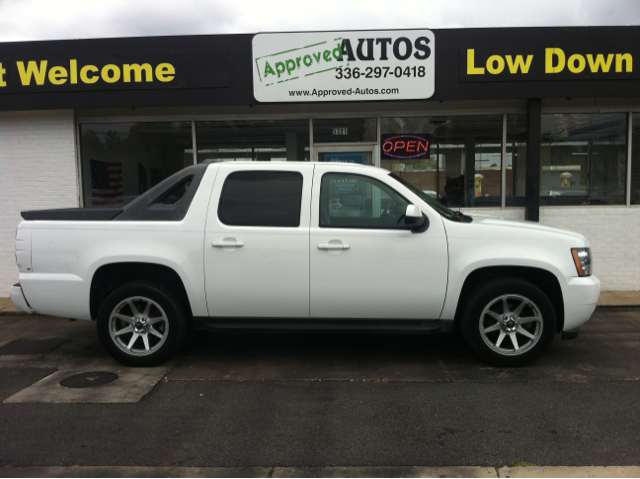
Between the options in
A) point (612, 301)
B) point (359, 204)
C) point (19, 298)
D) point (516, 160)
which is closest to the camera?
point (359, 204)

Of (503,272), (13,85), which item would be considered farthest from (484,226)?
(13,85)

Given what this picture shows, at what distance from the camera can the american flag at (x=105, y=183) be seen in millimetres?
9680

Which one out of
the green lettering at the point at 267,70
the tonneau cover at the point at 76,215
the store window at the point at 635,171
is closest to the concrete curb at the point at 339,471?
the tonneau cover at the point at 76,215

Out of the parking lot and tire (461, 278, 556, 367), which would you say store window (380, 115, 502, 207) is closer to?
the parking lot

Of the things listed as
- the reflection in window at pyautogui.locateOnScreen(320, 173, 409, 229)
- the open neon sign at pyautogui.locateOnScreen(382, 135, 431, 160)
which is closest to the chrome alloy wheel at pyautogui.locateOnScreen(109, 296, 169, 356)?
the reflection in window at pyautogui.locateOnScreen(320, 173, 409, 229)

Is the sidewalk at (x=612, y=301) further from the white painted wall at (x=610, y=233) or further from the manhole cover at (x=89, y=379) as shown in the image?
the manhole cover at (x=89, y=379)

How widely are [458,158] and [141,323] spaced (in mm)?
6067

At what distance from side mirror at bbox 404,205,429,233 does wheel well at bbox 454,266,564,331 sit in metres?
0.70

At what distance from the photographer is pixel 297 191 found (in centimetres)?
546

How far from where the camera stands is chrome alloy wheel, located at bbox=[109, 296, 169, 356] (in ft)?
18.0

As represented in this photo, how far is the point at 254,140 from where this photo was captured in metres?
9.57

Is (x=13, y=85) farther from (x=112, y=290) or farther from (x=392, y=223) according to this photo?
(x=392, y=223)

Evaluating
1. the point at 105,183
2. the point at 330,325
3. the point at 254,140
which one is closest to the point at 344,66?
the point at 254,140

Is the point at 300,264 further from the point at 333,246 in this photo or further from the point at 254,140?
the point at 254,140
